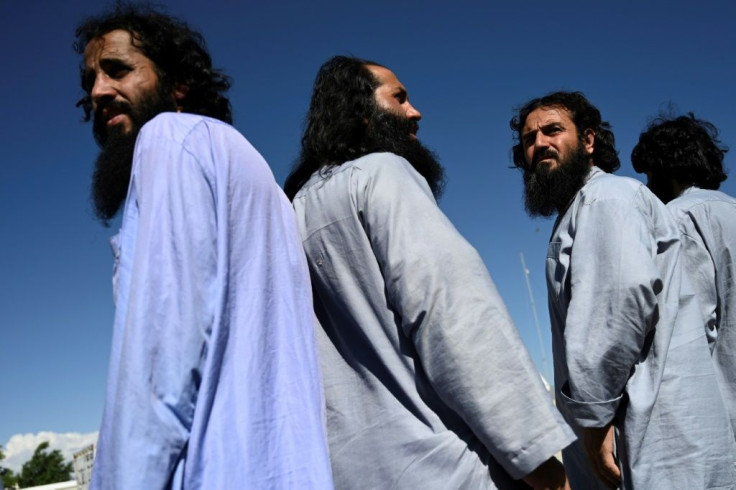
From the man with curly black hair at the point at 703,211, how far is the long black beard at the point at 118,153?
236 cm

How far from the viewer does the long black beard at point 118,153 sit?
195 centimetres

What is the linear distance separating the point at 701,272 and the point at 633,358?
0.94m

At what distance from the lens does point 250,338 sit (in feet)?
5.06

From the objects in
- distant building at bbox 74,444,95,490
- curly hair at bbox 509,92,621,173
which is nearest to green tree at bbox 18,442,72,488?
distant building at bbox 74,444,95,490

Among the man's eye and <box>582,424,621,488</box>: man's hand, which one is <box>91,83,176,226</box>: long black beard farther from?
<box>582,424,621,488</box>: man's hand

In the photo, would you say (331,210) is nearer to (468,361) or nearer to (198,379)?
(468,361)

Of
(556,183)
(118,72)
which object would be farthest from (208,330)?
(556,183)

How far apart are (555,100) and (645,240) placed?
4.62ft

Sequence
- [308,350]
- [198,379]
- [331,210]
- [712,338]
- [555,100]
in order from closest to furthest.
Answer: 1. [198,379]
2. [308,350]
3. [331,210]
4. [712,338]
5. [555,100]

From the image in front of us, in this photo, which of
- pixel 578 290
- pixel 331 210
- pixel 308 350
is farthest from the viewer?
pixel 578 290

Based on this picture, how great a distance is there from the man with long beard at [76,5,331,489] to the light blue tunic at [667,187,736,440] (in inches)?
84.4

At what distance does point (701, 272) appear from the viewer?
326 cm

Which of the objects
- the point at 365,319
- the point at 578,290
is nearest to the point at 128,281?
the point at 365,319

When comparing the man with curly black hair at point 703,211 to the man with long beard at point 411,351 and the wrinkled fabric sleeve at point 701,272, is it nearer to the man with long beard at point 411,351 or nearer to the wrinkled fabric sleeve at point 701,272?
the wrinkled fabric sleeve at point 701,272
